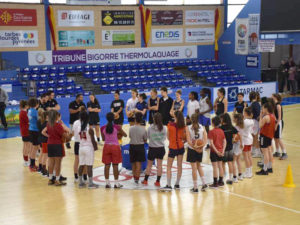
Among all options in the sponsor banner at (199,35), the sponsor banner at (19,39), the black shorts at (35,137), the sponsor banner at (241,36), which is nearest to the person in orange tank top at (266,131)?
the black shorts at (35,137)

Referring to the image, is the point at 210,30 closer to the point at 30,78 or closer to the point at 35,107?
the point at 30,78

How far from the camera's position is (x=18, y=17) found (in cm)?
2219

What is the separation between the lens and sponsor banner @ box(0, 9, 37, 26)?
71.1 ft

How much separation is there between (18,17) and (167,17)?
8520 millimetres

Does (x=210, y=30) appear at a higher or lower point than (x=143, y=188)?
higher

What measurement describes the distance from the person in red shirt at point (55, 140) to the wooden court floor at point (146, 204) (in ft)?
1.40

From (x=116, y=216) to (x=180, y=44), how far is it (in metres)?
20.1

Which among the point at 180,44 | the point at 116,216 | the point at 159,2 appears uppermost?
the point at 159,2

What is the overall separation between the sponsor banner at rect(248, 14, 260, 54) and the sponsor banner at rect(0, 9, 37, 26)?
458 inches

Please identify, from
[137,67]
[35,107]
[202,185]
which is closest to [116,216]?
[202,185]

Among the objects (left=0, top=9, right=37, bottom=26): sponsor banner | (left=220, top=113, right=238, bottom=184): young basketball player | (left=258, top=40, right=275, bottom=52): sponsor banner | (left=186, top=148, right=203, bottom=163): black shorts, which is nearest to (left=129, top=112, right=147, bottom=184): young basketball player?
(left=186, top=148, right=203, bottom=163): black shorts

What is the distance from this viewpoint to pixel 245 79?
90.5 feet

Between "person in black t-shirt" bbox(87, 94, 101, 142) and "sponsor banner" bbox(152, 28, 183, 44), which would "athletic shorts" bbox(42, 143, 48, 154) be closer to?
"person in black t-shirt" bbox(87, 94, 101, 142)

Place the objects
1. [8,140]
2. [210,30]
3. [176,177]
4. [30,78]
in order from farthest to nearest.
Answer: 1. [210,30]
2. [30,78]
3. [8,140]
4. [176,177]
